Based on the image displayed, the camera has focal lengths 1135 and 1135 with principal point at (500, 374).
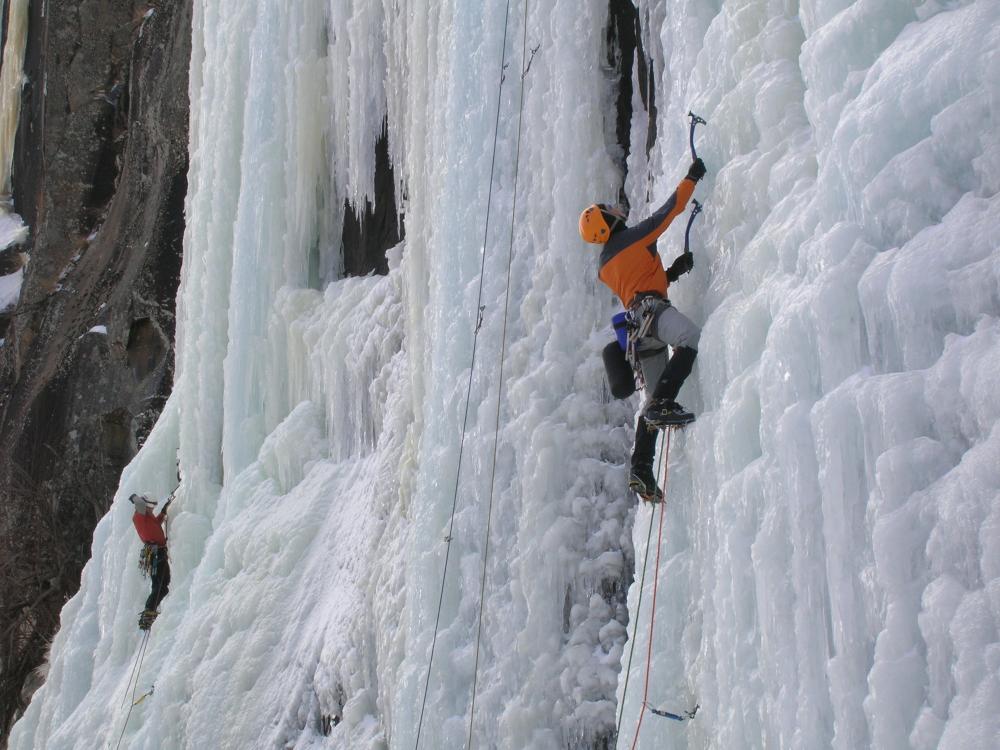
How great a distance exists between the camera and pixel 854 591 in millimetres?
2754

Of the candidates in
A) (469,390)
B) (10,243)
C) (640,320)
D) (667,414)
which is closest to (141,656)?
(469,390)

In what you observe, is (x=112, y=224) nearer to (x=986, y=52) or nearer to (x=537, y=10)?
(x=537, y=10)

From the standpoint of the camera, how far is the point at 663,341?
409cm

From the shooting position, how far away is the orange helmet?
4441 mm

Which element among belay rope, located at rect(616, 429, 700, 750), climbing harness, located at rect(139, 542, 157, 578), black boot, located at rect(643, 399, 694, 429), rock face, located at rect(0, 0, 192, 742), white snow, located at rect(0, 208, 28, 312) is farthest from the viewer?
white snow, located at rect(0, 208, 28, 312)

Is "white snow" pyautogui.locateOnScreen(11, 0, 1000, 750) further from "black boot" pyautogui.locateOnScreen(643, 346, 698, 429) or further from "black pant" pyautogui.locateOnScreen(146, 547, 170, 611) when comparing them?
"black pant" pyautogui.locateOnScreen(146, 547, 170, 611)

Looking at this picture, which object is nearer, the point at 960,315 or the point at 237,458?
the point at 960,315

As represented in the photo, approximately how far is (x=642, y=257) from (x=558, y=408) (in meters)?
1.25

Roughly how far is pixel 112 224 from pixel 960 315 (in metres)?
13.9

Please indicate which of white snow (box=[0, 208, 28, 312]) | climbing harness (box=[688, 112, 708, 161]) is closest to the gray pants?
climbing harness (box=[688, 112, 708, 161])

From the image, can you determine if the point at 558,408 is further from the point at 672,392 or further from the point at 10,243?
the point at 10,243

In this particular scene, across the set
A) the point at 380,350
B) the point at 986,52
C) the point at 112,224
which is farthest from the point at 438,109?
the point at 112,224

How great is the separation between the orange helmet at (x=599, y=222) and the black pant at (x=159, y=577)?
614cm

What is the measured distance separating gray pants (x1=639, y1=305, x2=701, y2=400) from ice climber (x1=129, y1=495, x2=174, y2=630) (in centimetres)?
624
